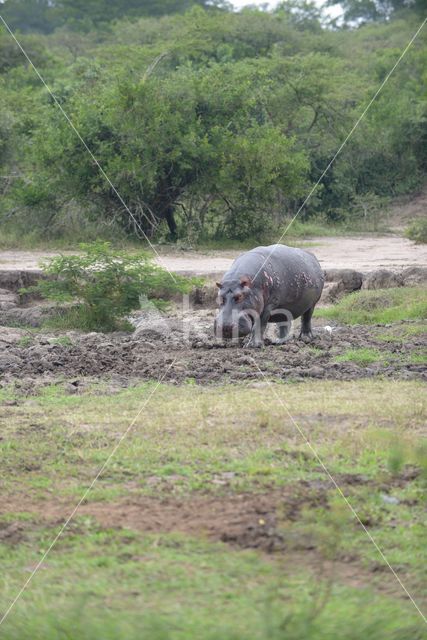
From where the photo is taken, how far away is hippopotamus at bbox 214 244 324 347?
1074 centimetres

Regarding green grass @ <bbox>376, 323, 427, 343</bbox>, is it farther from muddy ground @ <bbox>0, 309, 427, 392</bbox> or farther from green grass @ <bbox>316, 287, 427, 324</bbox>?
green grass @ <bbox>316, 287, 427, 324</bbox>

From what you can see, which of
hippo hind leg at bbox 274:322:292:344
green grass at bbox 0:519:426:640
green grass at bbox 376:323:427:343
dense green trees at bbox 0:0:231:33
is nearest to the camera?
green grass at bbox 0:519:426:640

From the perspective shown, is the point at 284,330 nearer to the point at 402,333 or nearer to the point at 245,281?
the point at 402,333

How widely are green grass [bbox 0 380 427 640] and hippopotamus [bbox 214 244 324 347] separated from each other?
99.8 inches

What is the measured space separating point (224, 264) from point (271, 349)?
7.69 metres

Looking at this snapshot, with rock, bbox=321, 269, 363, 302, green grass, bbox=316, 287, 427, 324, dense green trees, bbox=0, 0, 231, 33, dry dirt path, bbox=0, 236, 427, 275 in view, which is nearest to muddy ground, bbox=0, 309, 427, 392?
green grass, bbox=316, 287, 427, 324

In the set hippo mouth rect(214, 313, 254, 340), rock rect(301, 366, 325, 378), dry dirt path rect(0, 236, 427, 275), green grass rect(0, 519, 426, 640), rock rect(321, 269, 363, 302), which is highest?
green grass rect(0, 519, 426, 640)

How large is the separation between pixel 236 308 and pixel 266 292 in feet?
2.03

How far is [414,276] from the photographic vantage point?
53.9 feet

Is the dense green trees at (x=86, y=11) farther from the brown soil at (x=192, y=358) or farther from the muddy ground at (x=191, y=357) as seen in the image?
the brown soil at (x=192, y=358)

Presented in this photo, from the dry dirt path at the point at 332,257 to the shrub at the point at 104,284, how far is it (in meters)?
3.09

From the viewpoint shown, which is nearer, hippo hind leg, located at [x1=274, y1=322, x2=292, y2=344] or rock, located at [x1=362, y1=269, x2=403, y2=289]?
hippo hind leg, located at [x1=274, y1=322, x2=292, y2=344]

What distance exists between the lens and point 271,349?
1110cm

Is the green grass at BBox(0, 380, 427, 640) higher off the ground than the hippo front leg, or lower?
higher
